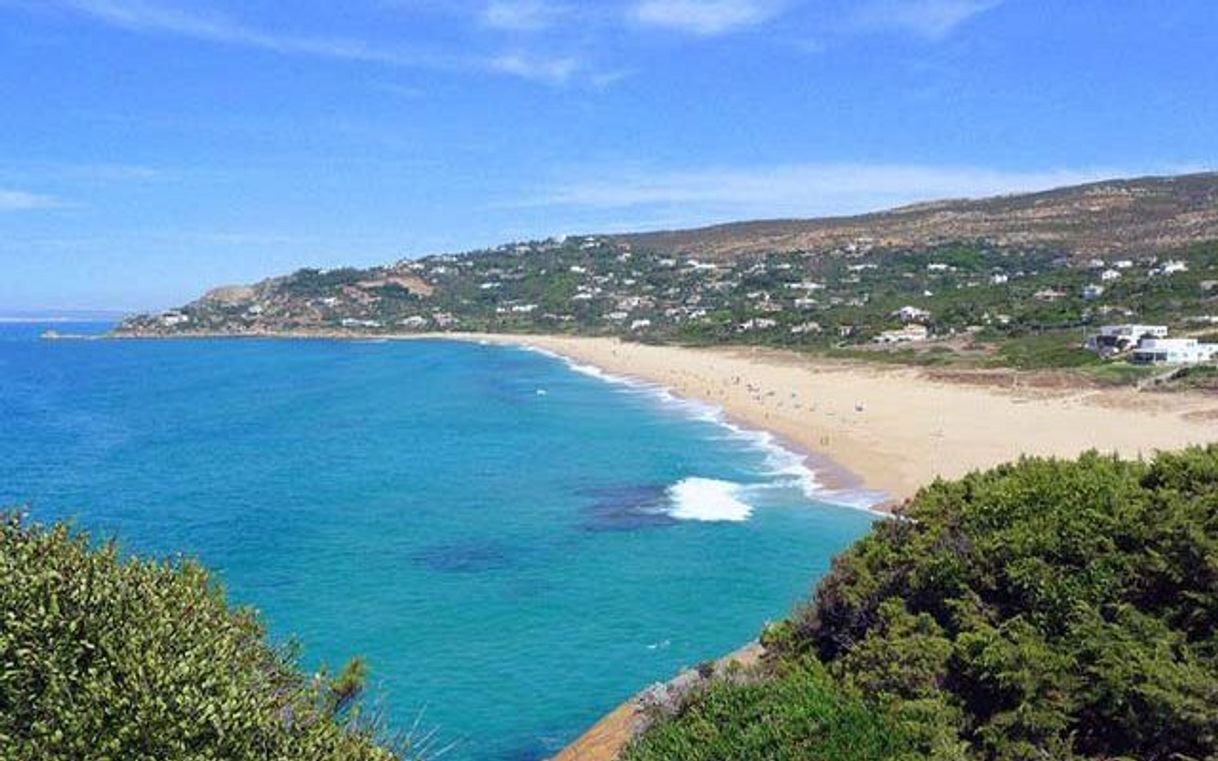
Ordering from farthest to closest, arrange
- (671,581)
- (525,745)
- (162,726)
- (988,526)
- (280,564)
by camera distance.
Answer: (280,564) < (671,581) < (525,745) < (988,526) < (162,726)

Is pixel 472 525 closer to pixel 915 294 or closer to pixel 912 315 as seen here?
pixel 912 315

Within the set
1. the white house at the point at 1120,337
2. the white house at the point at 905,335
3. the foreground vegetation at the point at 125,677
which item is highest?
the foreground vegetation at the point at 125,677

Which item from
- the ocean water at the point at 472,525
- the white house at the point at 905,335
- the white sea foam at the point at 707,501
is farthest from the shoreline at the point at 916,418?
the white house at the point at 905,335

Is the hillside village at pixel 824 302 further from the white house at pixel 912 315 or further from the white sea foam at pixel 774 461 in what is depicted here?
the white sea foam at pixel 774 461

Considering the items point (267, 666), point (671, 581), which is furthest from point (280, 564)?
point (267, 666)

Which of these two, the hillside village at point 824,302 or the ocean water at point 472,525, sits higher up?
the hillside village at point 824,302

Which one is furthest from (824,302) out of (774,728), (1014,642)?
(774,728)

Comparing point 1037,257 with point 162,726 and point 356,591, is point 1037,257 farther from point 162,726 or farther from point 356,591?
point 162,726
